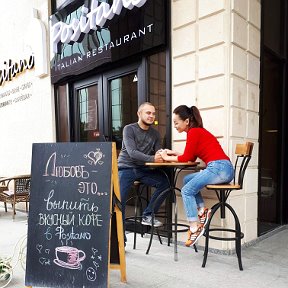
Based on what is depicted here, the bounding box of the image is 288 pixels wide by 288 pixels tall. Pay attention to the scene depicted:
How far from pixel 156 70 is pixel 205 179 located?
5.71 ft

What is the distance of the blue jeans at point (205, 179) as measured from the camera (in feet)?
9.12

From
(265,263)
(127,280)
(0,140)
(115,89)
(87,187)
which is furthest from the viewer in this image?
(0,140)

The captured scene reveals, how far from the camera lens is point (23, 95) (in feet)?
21.4

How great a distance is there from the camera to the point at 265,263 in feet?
9.63

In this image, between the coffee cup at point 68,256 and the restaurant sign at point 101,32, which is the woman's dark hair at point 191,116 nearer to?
the restaurant sign at point 101,32

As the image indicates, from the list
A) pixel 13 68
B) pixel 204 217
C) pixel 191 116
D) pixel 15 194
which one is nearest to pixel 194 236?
pixel 204 217

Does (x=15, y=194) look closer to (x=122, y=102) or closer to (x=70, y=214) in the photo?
(x=122, y=102)

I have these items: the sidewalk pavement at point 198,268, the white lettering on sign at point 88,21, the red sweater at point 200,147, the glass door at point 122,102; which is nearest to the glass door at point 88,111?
the glass door at point 122,102

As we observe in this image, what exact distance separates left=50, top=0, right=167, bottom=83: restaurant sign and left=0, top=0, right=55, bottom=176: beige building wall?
22.2 inches

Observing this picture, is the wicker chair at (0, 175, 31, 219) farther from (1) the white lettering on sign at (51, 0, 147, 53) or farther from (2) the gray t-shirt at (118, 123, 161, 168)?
(2) the gray t-shirt at (118, 123, 161, 168)

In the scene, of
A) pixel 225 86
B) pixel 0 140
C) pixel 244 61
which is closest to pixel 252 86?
pixel 244 61

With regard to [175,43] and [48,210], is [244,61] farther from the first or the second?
[48,210]

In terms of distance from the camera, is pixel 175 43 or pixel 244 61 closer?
pixel 244 61

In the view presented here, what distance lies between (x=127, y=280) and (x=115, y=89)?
113 inches
